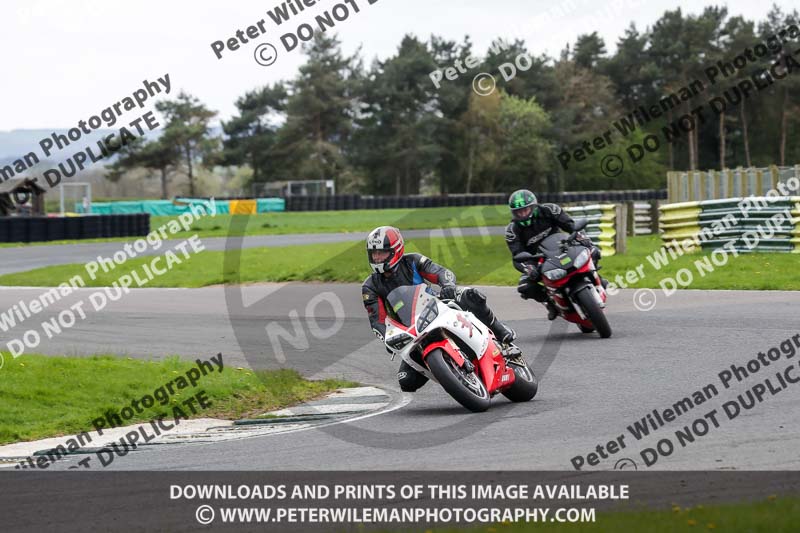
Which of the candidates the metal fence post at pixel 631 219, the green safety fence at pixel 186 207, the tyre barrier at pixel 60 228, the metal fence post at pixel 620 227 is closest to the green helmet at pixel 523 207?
the metal fence post at pixel 620 227

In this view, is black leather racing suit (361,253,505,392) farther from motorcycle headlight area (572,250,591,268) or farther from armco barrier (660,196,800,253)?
armco barrier (660,196,800,253)

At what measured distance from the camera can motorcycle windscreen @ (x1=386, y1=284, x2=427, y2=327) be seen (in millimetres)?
9070

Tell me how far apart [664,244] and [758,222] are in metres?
2.56

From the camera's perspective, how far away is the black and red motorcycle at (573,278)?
13.0 m

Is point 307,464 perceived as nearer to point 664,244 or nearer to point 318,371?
point 318,371

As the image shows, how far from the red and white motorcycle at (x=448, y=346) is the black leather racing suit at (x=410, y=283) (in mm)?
176

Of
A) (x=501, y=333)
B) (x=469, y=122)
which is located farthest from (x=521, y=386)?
(x=469, y=122)

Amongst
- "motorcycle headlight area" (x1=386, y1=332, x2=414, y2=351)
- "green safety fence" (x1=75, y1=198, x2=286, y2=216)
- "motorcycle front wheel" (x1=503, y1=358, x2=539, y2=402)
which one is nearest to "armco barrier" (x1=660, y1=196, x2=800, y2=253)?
"motorcycle front wheel" (x1=503, y1=358, x2=539, y2=402)

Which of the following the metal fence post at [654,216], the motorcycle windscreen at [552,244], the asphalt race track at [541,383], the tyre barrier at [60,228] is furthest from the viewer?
the tyre barrier at [60,228]

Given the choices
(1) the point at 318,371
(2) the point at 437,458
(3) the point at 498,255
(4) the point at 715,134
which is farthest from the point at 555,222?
(4) the point at 715,134

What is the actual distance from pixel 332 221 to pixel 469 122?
122 feet

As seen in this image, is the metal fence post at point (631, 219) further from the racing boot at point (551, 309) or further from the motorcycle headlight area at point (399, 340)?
the motorcycle headlight area at point (399, 340)

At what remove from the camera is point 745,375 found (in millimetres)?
9914
